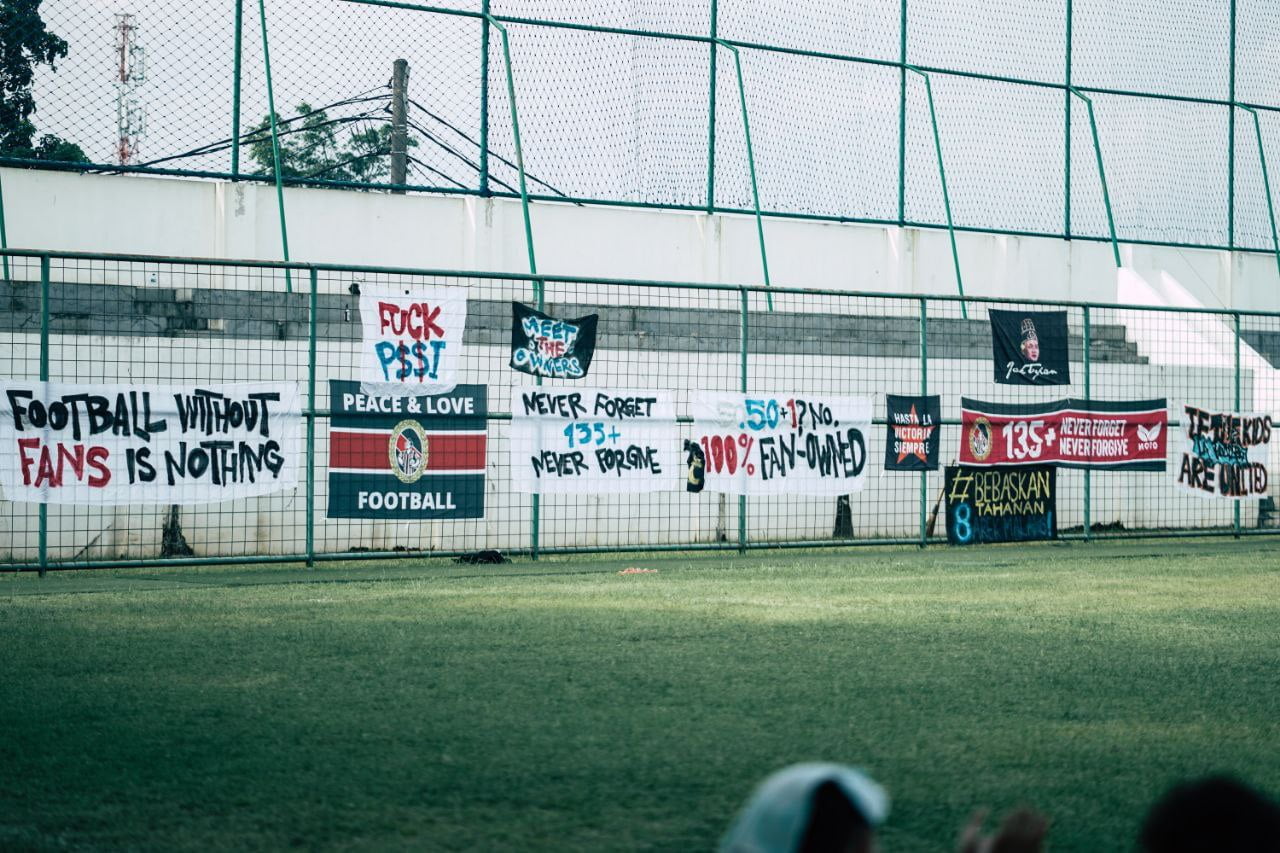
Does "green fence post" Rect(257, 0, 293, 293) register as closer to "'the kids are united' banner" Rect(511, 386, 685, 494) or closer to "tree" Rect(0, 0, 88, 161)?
"tree" Rect(0, 0, 88, 161)

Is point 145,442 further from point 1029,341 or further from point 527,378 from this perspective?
point 1029,341

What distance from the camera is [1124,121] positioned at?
23172 millimetres

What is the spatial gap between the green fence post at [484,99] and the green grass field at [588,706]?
27.2 feet

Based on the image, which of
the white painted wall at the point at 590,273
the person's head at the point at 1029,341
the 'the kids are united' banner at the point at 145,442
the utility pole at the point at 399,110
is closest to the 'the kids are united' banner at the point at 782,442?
the white painted wall at the point at 590,273

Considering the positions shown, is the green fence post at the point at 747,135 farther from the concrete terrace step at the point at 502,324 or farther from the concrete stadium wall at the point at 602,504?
the concrete stadium wall at the point at 602,504

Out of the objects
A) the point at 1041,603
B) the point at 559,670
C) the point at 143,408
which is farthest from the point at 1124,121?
the point at 559,670

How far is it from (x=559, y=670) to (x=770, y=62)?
1460 centimetres

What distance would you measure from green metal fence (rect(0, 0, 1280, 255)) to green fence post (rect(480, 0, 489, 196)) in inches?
0.9

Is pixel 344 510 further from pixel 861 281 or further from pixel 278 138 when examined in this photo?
pixel 861 281

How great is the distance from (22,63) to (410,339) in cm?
659

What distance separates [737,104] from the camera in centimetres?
1980

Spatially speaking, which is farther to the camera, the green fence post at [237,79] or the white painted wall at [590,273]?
the green fence post at [237,79]

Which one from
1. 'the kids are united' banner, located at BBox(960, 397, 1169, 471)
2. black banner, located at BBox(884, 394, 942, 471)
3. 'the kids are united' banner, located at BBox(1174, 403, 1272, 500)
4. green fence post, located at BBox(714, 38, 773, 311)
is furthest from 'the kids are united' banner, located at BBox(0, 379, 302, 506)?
'the kids are united' banner, located at BBox(1174, 403, 1272, 500)

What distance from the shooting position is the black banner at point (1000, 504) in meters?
14.9
